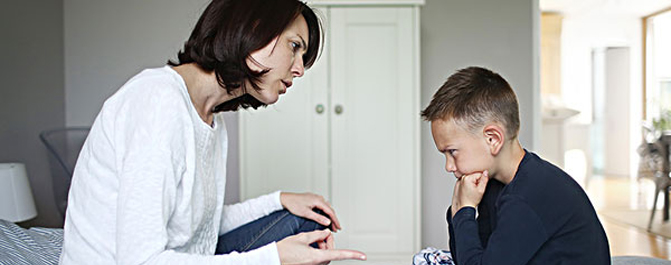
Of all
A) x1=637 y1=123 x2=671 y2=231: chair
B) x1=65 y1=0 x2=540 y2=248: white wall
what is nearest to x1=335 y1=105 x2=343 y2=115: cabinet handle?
x1=65 y1=0 x2=540 y2=248: white wall

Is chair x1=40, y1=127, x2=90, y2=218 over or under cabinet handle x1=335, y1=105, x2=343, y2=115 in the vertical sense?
under

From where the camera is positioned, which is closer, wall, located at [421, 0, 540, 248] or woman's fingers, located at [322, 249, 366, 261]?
woman's fingers, located at [322, 249, 366, 261]

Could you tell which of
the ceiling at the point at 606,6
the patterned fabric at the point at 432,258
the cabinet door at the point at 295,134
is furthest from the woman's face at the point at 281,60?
the ceiling at the point at 606,6

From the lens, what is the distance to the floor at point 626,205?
11.4ft

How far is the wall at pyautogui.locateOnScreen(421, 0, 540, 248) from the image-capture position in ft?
11.4

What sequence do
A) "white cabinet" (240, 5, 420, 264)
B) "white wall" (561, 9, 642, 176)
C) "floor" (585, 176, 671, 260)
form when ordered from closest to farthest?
"white cabinet" (240, 5, 420, 264), "floor" (585, 176, 671, 260), "white wall" (561, 9, 642, 176)

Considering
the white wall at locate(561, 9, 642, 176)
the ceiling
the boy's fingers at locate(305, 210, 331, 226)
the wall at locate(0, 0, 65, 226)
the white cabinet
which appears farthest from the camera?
the white wall at locate(561, 9, 642, 176)

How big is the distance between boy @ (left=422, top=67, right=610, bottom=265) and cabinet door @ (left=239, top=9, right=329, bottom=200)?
58.4 inches

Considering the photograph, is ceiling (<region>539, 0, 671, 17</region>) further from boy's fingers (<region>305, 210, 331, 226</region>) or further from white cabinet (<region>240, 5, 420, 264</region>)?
boy's fingers (<region>305, 210, 331, 226</region>)

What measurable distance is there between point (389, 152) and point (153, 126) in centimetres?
199

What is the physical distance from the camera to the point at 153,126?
1.00m

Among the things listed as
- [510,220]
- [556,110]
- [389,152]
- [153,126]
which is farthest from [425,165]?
[556,110]

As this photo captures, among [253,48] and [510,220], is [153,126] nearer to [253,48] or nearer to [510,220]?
[253,48]

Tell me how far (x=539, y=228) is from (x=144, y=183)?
2.64 ft
